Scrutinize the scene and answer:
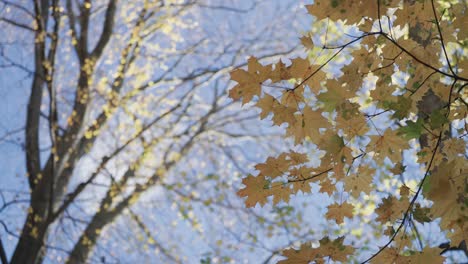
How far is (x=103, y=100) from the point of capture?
6.38 meters

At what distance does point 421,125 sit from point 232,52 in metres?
6.42

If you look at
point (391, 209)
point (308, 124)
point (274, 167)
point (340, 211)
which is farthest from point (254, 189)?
point (391, 209)

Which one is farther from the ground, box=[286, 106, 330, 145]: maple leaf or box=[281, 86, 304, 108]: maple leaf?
box=[281, 86, 304, 108]: maple leaf

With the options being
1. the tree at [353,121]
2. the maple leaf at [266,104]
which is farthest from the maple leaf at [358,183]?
the maple leaf at [266,104]

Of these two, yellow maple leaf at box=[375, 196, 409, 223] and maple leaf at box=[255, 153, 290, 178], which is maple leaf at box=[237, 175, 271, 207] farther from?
yellow maple leaf at box=[375, 196, 409, 223]

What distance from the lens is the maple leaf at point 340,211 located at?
70.1 inches

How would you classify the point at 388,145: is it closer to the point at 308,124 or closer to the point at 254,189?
the point at 308,124

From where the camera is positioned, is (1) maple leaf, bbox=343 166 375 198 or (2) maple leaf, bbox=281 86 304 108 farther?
(1) maple leaf, bbox=343 166 375 198

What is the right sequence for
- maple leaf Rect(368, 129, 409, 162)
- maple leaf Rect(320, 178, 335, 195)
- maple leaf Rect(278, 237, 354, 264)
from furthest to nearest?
maple leaf Rect(320, 178, 335, 195) → maple leaf Rect(368, 129, 409, 162) → maple leaf Rect(278, 237, 354, 264)

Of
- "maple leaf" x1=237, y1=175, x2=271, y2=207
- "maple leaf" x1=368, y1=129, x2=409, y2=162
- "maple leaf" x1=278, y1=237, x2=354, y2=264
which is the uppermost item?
"maple leaf" x1=368, y1=129, x2=409, y2=162

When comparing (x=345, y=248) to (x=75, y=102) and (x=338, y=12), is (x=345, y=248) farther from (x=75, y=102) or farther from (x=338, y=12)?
(x=75, y=102)

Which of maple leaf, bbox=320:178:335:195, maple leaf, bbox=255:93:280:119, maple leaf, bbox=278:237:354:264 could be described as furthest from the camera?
maple leaf, bbox=320:178:335:195

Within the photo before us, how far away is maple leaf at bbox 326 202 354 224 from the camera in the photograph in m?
1.78

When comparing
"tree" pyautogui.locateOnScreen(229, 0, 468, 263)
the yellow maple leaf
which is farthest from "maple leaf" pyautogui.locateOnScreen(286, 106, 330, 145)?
the yellow maple leaf
